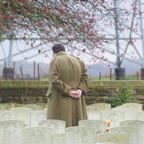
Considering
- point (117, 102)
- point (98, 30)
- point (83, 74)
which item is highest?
point (98, 30)

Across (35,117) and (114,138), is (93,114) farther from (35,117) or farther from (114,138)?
(114,138)

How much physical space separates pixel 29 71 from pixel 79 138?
434 inches

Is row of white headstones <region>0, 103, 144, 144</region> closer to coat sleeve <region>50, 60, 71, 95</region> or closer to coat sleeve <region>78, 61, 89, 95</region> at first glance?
coat sleeve <region>50, 60, 71, 95</region>

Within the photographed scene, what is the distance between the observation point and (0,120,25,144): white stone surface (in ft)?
18.2

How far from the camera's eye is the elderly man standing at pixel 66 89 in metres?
6.15

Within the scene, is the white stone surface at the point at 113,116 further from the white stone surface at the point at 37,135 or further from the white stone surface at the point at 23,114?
the white stone surface at the point at 37,135

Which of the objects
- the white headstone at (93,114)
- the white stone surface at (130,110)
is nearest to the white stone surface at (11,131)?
the white headstone at (93,114)

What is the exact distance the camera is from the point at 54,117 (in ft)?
20.5

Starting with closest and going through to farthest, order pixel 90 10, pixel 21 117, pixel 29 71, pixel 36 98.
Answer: pixel 21 117 < pixel 90 10 < pixel 36 98 < pixel 29 71

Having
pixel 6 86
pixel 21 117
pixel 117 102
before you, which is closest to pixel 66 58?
pixel 21 117

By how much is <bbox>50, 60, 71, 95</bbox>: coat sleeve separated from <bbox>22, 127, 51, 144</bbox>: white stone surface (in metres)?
1.26

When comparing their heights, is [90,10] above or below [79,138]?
above

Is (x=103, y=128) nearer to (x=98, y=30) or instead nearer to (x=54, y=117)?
(x=54, y=117)

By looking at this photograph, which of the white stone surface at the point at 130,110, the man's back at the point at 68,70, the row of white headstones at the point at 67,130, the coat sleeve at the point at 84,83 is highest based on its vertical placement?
the man's back at the point at 68,70
